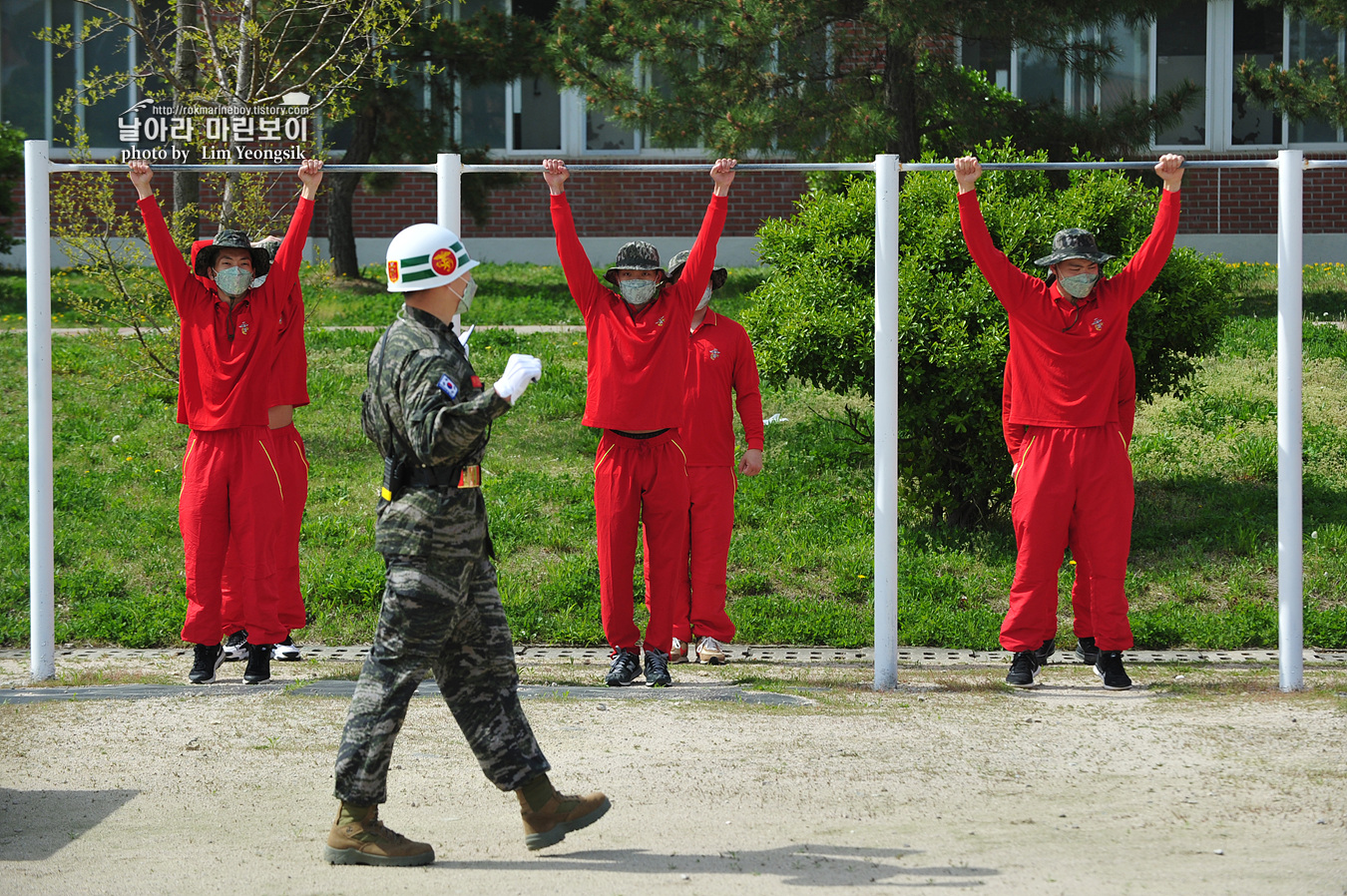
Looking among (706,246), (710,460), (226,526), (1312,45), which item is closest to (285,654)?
(226,526)

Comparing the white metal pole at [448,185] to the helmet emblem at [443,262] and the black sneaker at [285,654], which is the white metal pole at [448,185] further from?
the black sneaker at [285,654]

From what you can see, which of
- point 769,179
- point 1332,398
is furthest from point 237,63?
point 769,179

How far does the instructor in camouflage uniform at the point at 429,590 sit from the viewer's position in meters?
4.29

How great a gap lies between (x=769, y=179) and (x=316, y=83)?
8076 mm

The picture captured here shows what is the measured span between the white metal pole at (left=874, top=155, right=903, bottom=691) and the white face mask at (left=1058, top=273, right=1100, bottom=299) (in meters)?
0.75

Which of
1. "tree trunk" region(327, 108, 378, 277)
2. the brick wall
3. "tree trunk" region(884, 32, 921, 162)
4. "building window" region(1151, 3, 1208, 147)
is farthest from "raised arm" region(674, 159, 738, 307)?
"building window" region(1151, 3, 1208, 147)

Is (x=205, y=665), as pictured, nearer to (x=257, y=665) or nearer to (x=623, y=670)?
(x=257, y=665)

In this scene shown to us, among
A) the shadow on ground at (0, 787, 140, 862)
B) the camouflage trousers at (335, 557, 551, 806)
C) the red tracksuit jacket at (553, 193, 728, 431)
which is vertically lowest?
the shadow on ground at (0, 787, 140, 862)

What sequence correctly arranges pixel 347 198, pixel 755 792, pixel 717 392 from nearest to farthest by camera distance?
pixel 755 792 < pixel 717 392 < pixel 347 198

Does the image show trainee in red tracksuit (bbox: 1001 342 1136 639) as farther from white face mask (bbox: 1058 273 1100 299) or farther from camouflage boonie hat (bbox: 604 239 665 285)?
camouflage boonie hat (bbox: 604 239 665 285)

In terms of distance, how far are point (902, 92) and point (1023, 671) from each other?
7.43 metres

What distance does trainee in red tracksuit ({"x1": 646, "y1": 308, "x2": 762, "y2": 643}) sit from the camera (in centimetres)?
701

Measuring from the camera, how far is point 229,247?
256 inches

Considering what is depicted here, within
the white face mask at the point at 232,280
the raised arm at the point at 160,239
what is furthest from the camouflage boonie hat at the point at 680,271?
the raised arm at the point at 160,239
